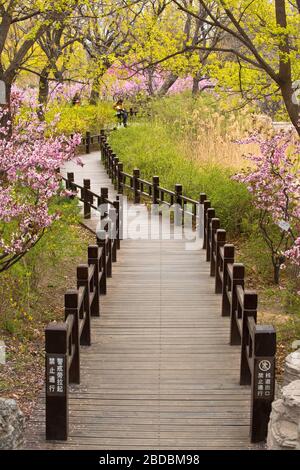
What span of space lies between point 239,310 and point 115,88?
116 ft

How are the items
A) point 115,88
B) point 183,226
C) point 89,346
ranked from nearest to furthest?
1. point 89,346
2. point 183,226
3. point 115,88

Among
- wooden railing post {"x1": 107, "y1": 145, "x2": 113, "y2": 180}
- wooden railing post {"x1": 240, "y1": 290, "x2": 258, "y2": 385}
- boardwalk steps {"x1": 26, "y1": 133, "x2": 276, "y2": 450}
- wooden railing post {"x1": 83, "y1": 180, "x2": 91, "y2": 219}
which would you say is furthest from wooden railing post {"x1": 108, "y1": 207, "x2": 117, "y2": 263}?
wooden railing post {"x1": 107, "y1": 145, "x2": 113, "y2": 180}

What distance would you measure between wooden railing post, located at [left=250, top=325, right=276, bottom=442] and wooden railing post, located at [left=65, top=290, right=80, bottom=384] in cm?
183

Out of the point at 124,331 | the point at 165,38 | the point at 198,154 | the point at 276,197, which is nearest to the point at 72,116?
the point at 198,154

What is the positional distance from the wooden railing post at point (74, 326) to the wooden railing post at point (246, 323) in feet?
5.33

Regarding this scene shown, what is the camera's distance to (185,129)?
80.1 feet

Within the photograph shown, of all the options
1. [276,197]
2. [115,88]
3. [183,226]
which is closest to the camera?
[276,197]

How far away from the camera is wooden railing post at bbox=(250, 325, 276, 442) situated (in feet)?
20.1

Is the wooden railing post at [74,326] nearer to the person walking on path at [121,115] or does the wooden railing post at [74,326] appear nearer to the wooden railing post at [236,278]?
the wooden railing post at [236,278]

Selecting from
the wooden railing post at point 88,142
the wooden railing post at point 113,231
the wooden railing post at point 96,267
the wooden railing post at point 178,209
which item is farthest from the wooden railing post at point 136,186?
the wooden railing post at point 88,142

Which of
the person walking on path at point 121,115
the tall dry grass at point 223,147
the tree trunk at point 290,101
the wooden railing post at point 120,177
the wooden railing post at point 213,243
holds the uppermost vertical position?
the person walking on path at point 121,115

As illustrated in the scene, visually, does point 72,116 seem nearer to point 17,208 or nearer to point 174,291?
point 174,291

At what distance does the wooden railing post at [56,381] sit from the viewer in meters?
6.15

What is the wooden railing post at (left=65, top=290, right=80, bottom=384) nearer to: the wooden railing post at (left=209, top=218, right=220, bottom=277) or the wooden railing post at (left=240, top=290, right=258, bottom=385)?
the wooden railing post at (left=240, top=290, right=258, bottom=385)
